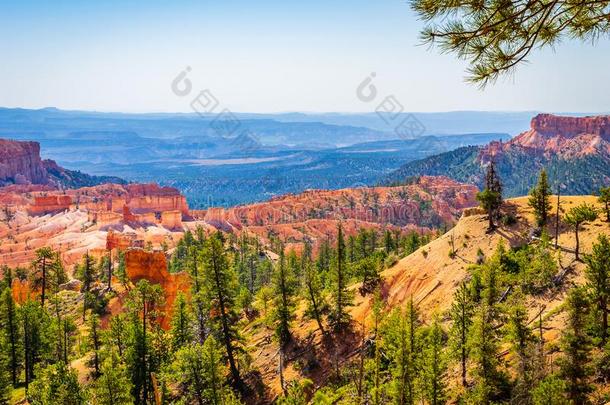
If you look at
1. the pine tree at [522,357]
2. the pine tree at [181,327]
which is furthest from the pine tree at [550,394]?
the pine tree at [181,327]

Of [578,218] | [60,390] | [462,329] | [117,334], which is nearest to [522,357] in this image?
[462,329]

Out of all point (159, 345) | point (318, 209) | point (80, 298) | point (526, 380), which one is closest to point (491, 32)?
point (526, 380)

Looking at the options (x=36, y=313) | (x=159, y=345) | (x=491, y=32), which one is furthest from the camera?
(x=36, y=313)

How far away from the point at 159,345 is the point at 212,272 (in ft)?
32.1

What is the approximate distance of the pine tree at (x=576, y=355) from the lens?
79.4 ft

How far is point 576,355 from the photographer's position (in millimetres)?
24578

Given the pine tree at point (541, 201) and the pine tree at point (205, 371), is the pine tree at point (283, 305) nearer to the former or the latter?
the pine tree at point (205, 371)

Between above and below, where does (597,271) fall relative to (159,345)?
above

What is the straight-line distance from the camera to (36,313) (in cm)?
4919

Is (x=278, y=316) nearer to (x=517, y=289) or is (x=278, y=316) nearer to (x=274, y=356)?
(x=274, y=356)

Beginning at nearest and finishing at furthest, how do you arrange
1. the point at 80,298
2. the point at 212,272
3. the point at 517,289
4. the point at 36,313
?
the point at 517,289, the point at 212,272, the point at 36,313, the point at 80,298

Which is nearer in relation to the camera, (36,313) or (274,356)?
(274,356)

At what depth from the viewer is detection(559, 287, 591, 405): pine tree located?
953 inches

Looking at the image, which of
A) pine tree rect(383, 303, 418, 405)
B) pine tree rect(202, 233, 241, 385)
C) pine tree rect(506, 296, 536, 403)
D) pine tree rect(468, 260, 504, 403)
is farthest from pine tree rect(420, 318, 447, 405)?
pine tree rect(202, 233, 241, 385)
